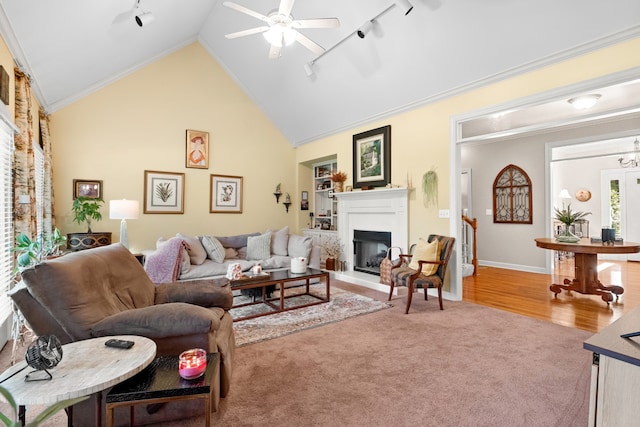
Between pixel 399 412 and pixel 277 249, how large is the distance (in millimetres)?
3887

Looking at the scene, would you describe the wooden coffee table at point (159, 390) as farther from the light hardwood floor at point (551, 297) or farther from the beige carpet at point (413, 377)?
the light hardwood floor at point (551, 297)

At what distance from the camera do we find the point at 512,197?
6.52 metres

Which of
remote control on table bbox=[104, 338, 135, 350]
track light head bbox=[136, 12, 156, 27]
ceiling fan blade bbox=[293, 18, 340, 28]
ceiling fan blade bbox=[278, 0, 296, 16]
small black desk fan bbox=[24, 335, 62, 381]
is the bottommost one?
remote control on table bbox=[104, 338, 135, 350]

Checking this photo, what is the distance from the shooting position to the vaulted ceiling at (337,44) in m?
3.00

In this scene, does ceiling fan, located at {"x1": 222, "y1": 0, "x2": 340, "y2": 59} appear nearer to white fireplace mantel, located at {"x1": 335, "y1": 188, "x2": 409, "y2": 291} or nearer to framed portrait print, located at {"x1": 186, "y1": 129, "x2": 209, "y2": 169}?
white fireplace mantel, located at {"x1": 335, "y1": 188, "x2": 409, "y2": 291}

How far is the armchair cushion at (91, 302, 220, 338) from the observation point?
1.71 meters

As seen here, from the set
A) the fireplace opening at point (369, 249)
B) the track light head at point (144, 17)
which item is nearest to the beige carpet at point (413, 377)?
the fireplace opening at point (369, 249)

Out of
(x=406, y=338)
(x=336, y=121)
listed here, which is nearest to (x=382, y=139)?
(x=336, y=121)

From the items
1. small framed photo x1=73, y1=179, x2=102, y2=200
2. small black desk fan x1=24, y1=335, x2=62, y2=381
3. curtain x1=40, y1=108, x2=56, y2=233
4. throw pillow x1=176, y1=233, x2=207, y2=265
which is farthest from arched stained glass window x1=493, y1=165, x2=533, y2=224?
curtain x1=40, y1=108, x2=56, y2=233

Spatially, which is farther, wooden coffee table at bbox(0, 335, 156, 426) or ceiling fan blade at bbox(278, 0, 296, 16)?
ceiling fan blade at bbox(278, 0, 296, 16)

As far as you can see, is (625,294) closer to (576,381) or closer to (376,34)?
(576,381)

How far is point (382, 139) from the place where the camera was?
5277mm

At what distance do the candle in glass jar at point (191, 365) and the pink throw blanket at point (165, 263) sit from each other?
3.03 meters

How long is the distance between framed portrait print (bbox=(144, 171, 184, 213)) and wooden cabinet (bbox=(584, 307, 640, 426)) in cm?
581
